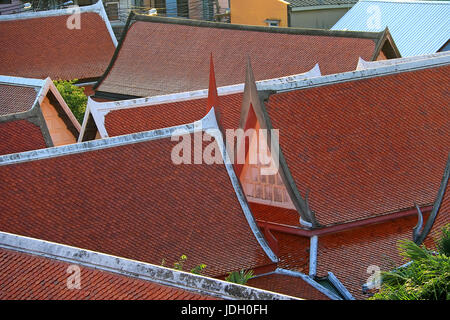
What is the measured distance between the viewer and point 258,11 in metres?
44.0

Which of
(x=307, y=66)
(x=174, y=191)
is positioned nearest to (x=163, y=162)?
(x=174, y=191)

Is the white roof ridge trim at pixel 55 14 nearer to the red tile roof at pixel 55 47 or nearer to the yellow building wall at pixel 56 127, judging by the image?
the red tile roof at pixel 55 47

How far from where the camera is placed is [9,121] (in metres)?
22.6

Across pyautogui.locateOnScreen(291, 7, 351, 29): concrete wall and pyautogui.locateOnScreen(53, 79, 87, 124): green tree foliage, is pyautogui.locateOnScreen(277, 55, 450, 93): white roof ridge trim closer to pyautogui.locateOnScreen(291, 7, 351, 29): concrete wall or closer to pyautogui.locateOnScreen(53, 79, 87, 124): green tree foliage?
pyautogui.locateOnScreen(53, 79, 87, 124): green tree foliage

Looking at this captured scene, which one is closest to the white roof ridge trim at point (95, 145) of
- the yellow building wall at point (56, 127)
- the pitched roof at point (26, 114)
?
the pitched roof at point (26, 114)

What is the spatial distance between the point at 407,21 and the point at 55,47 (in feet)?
48.3

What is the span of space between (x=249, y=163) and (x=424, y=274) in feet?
28.0

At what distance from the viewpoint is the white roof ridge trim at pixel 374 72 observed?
22344mm

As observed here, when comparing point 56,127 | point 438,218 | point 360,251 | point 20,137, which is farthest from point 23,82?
point 438,218

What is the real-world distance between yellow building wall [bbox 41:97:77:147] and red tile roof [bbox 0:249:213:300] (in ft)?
41.9

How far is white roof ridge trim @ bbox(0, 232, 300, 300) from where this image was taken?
12609 mm

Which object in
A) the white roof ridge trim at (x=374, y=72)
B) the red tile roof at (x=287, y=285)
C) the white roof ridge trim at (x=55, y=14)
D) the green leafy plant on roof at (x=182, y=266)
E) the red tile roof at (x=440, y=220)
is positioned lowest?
the red tile roof at (x=287, y=285)

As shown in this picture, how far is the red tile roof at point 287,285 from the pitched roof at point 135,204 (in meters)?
0.29
